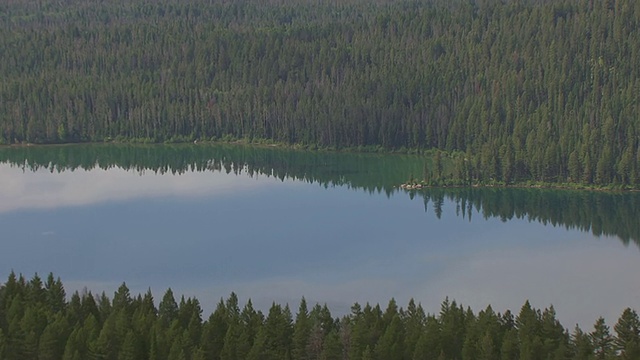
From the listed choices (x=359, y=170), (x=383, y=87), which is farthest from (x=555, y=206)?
(x=383, y=87)

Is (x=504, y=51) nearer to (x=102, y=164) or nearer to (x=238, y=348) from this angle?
(x=102, y=164)

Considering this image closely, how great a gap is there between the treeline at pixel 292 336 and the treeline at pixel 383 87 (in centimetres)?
5823

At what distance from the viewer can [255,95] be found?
154750 mm

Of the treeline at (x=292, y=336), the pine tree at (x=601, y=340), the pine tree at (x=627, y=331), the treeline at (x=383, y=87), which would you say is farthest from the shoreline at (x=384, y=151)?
the pine tree at (x=601, y=340)

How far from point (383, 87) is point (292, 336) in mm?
93179

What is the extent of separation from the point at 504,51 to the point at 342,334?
311 feet

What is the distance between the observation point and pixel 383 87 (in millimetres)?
150000

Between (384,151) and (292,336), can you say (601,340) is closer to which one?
(292,336)

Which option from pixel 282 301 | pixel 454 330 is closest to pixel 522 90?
pixel 282 301

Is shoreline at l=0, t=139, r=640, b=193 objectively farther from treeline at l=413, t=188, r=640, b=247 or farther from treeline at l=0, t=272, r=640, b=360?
treeline at l=0, t=272, r=640, b=360

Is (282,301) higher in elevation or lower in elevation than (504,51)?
lower

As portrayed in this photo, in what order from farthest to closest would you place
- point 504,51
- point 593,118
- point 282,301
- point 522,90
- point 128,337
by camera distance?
point 504,51 < point 522,90 < point 593,118 < point 282,301 < point 128,337

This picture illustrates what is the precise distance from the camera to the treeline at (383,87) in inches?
4931

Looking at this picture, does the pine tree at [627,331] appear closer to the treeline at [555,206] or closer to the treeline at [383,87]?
the treeline at [555,206]
